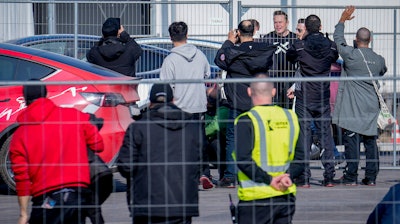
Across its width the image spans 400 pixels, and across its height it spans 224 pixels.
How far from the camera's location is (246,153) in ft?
26.7

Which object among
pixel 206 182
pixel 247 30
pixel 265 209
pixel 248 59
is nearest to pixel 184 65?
pixel 248 59

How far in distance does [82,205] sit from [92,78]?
3932 millimetres

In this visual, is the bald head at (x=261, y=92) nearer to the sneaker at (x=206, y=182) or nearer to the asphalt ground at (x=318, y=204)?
the asphalt ground at (x=318, y=204)

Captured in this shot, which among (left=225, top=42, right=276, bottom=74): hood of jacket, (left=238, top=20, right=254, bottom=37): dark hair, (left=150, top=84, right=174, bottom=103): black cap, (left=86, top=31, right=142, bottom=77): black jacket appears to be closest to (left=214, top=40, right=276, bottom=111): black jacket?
(left=225, top=42, right=276, bottom=74): hood of jacket

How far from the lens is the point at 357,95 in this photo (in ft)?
38.8

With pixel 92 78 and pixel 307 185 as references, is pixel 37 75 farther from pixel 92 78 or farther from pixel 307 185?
pixel 307 185

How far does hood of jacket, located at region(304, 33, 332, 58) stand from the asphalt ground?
252 cm

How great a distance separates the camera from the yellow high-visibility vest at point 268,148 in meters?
8.15

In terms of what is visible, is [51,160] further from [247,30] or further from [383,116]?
[247,30]

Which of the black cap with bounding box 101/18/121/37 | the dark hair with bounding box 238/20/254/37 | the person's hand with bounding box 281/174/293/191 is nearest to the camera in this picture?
the person's hand with bounding box 281/174/293/191

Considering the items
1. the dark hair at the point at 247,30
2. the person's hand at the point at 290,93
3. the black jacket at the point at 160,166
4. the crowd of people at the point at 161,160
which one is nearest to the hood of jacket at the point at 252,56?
the dark hair at the point at 247,30

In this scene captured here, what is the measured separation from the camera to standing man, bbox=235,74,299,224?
813cm

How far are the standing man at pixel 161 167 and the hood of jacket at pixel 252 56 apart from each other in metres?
4.37

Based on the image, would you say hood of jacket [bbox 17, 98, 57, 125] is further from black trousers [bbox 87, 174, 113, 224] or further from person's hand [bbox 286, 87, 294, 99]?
person's hand [bbox 286, 87, 294, 99]
